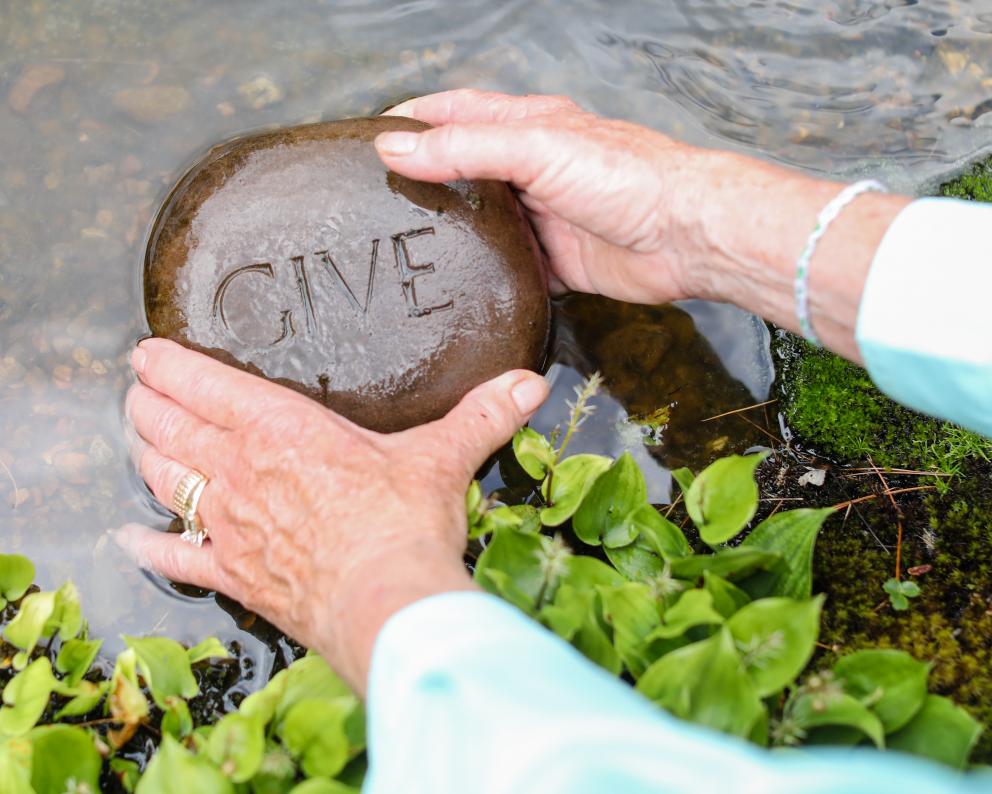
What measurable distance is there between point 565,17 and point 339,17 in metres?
0.92

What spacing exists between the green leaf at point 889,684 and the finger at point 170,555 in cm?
173

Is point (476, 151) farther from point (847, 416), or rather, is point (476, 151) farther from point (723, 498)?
point (847, 416)

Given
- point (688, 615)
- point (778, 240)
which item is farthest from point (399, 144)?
point (688, 615)

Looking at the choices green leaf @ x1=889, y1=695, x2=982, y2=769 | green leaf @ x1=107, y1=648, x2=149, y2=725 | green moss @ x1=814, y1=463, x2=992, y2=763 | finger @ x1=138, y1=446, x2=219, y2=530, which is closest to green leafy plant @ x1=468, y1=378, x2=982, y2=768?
green leaf @ x1=889, y1=695, x2=982, y2=769

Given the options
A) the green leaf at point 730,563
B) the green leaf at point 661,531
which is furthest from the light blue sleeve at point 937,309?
the green leaf at point 661,531

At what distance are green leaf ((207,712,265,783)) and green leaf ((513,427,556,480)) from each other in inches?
41.5

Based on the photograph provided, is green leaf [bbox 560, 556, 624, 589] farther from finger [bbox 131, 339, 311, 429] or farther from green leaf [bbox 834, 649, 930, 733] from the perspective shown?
finger [bbox 131, 339, 311, 429]

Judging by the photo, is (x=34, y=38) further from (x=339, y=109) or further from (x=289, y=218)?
(x=289, y=218)

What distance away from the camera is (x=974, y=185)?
3.15 metres

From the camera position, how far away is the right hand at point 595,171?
226 centimetres

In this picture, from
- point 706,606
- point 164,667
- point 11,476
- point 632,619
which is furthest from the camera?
point 11,476

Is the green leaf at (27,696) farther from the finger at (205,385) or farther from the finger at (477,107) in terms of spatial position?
the finger at (477,107)

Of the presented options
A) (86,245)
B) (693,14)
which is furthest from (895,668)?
(86,245)

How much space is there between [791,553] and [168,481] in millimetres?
1847
